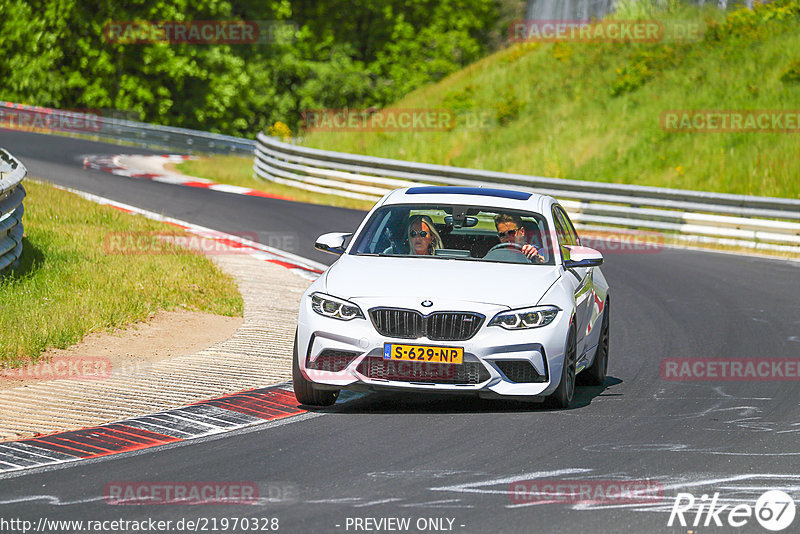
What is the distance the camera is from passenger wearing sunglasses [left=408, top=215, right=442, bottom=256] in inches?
381

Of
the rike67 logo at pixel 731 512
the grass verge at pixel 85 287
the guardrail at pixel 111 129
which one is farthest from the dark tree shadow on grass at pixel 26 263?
the guardrail at pixel 111 129

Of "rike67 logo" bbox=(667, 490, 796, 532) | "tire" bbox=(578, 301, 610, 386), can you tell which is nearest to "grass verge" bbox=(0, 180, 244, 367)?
"tire" bbox=(578, 301, 610, 386)

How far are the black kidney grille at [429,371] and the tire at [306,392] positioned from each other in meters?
0.54

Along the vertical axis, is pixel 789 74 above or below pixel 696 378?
above

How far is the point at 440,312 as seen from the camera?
27.6 feet

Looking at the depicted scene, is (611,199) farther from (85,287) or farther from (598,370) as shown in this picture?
(598,370)

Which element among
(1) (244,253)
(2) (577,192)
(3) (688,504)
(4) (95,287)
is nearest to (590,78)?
(2) (577,192)

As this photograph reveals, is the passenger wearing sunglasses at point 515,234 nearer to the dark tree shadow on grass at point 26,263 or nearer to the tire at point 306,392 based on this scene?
the tire at point 306,392

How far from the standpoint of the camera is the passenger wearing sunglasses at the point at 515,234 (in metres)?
9.63

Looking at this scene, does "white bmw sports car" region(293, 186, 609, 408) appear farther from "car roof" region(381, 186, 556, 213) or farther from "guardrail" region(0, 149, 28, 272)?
"guardrail" region(0, 149, 28, 272)

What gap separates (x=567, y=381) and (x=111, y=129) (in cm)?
3406

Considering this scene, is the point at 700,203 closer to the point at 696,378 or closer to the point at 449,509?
the point at 696,378

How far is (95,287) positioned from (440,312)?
601 cm

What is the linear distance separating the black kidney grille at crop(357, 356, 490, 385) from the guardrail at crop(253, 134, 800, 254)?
46.7 feet
